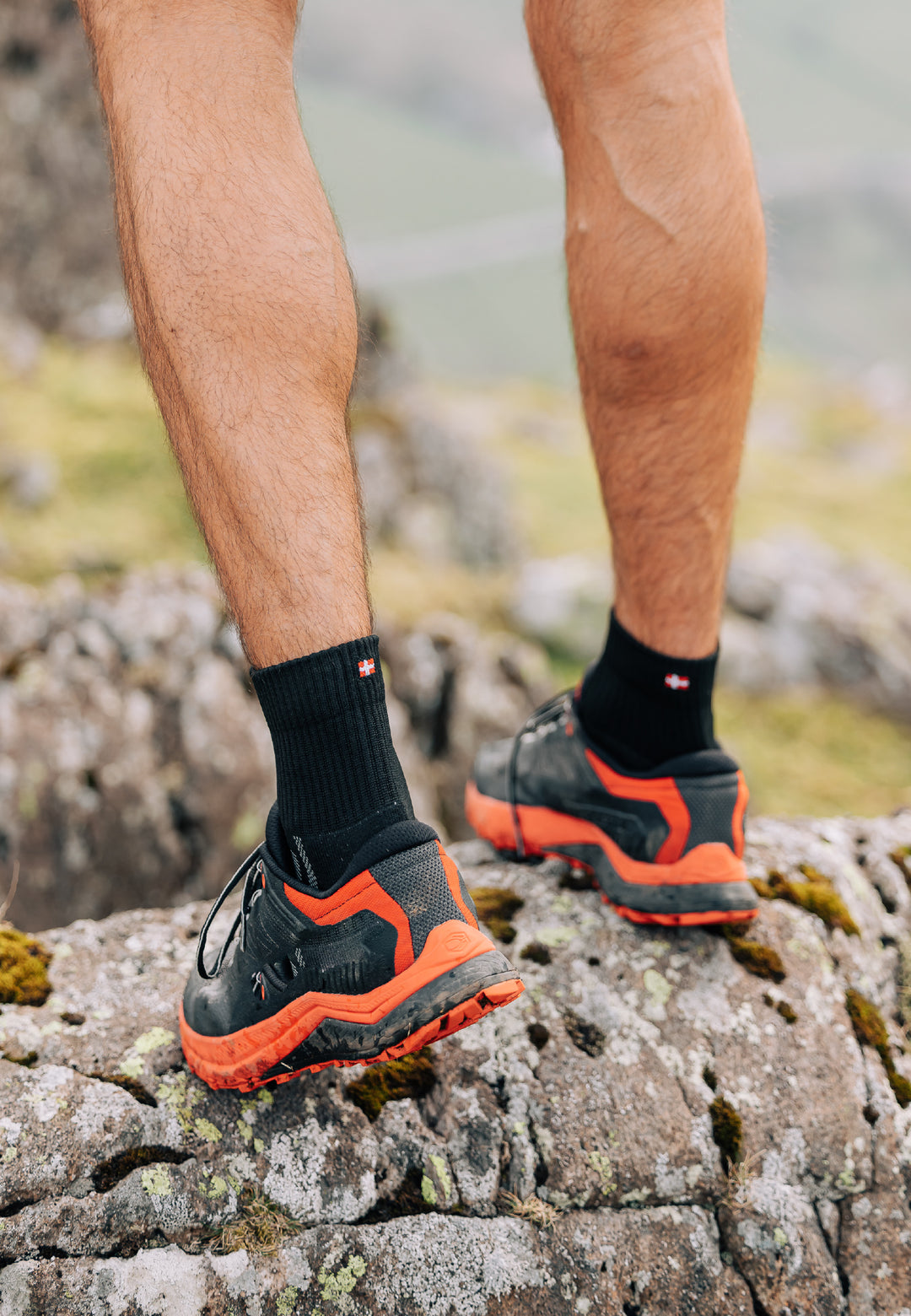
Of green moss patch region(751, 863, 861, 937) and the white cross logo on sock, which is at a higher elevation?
the white cross logo on sock

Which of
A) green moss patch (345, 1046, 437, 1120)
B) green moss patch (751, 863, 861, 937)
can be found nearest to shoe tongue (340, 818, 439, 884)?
green moss patch (345, 1046, 437, 1120)

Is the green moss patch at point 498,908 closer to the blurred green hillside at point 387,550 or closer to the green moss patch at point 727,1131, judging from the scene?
the green moss patch at point 727,1131

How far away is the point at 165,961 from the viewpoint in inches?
79.4

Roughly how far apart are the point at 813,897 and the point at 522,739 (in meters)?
0.85

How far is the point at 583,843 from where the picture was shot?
219cm

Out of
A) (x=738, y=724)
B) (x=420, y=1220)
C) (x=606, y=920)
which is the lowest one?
(x=738, y=724)

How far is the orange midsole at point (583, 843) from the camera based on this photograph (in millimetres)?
1930

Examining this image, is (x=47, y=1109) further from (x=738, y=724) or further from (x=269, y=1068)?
(x=738, y=724)

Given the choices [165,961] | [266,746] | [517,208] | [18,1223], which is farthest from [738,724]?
[517,208]

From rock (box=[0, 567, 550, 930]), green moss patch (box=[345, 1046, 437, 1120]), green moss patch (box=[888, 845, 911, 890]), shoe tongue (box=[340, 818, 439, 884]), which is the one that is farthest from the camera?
rock (box=[0, 567, 550, 930])

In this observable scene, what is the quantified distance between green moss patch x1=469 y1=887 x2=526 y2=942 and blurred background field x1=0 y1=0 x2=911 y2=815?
4.49 feet

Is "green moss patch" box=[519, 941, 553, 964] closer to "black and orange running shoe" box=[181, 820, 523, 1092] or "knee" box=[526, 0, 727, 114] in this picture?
"black and orange running shoe" box=[181, 820, 523, 1092]

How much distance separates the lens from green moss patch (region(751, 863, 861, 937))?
2.20 metres

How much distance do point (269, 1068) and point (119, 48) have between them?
67.4 inches
